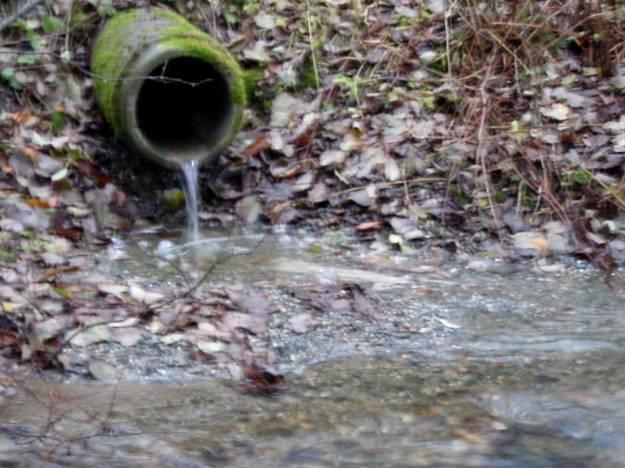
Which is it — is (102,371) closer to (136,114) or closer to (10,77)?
(136,114)

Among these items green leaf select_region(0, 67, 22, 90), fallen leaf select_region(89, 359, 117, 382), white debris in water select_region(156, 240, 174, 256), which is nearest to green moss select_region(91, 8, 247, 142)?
green leaf select_region(0, 67, 22, 90)

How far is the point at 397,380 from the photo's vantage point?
4129mm

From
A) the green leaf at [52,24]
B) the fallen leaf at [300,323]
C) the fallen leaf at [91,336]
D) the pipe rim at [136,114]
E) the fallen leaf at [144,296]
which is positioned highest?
the green leaf at [52,24]

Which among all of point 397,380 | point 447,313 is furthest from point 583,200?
point 397,380

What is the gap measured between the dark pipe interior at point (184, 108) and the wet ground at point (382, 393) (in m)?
1.63

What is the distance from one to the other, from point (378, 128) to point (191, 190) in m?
1.32

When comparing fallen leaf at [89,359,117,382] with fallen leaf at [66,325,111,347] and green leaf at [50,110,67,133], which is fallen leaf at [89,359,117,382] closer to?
fallen leaf at [66,325,111,347]

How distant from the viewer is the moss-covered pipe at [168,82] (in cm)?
640

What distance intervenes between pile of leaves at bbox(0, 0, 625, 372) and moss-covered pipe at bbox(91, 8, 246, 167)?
0.27 m

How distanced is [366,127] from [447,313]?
2.44 meters

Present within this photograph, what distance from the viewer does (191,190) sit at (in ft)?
22.1

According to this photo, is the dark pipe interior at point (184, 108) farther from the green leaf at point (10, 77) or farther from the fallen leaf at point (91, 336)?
the fallen leaf at point (91, 336)

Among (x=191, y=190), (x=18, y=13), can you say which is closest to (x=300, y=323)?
(x=18, y=13)

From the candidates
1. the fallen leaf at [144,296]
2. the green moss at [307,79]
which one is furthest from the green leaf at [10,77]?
the fallen leaf at [144,296]
